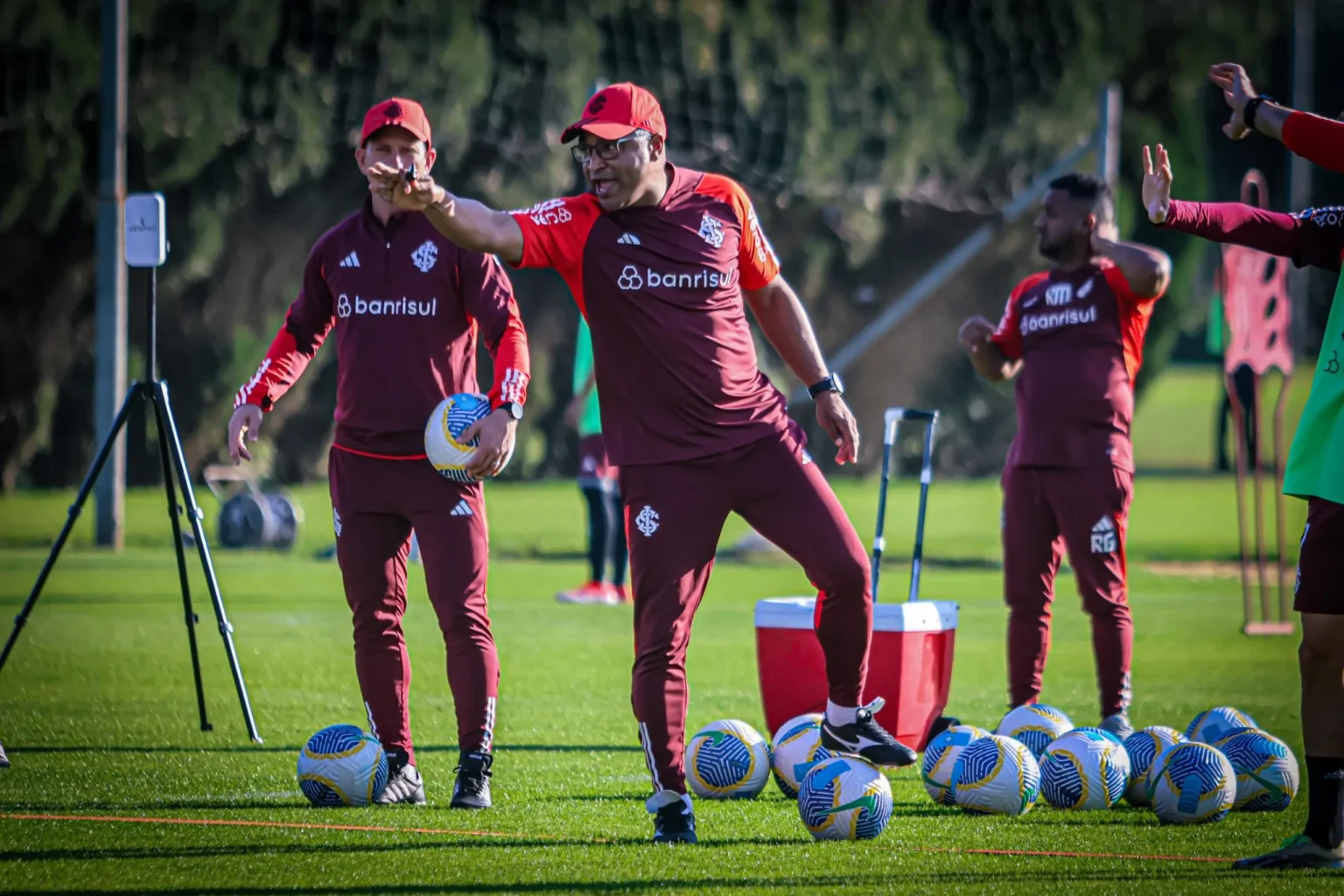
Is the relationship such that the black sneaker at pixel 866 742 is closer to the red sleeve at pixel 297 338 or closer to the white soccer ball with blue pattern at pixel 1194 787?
the white soccer ball with blue pattern at pixel 1194 787

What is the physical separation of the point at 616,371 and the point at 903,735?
2377 millimetres

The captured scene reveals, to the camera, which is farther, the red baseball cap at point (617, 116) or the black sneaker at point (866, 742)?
the black sneaker at point (866, 742)

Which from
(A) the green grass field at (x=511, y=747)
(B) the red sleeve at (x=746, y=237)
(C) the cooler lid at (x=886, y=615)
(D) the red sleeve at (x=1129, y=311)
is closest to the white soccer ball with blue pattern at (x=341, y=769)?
(A) the green grass field at (x=511, y=747)

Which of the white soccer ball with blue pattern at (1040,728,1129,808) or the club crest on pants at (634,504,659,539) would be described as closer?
the club crest on pants at (634,504,659,539)

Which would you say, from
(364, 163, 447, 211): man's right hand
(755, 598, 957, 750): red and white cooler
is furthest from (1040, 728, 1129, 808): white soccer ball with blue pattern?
(364, 163, 447, 211): man's right hand

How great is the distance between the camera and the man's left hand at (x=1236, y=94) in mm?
5348

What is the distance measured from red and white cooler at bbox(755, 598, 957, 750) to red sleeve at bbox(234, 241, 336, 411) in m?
2.08

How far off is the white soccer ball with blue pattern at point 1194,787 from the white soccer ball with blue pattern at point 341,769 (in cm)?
268

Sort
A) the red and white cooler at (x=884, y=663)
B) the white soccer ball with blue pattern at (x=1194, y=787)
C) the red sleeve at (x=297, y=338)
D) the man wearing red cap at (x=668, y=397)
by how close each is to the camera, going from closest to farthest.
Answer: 1. the man wearing red cap at (x=668, y=397)
2. the white soccer ball with blue pattern at (x=1194, y=787)
3. the red sleeve at (x=297, y=338)
4. the red and white cooler at (x=884, y=663)

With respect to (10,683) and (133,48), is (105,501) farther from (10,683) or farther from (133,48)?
(10,683)

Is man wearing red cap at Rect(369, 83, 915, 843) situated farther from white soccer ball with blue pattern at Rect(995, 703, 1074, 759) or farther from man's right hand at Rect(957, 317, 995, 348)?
man's right hand at Rect(957, 317, 995, 348)

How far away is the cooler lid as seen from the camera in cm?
702

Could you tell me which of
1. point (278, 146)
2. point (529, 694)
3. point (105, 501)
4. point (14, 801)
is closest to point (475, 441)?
point (14, 801)

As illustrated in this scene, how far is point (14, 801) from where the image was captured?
6.04 m
